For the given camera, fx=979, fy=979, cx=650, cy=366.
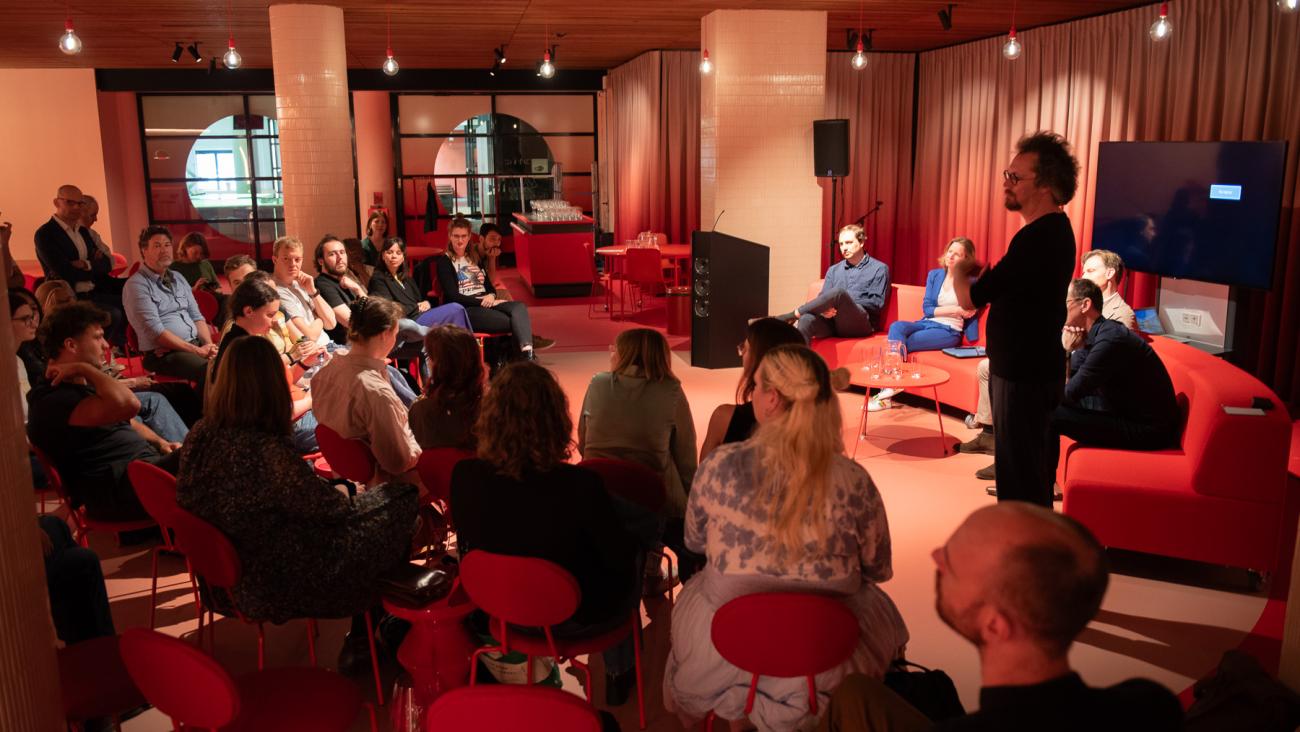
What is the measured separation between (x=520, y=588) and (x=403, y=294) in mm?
4834

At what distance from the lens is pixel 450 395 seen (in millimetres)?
3844

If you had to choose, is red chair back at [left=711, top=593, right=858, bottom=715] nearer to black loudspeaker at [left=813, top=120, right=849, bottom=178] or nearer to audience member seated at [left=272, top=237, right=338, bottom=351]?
audience member seated at [left=272, top=237, right=338, bottom=351]

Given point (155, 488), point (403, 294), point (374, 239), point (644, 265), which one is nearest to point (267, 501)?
point (155, 488)

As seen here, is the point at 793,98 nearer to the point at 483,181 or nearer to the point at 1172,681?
the point at 1172,681

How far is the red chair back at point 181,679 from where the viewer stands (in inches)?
81.9

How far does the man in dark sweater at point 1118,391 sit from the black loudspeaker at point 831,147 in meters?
3.79

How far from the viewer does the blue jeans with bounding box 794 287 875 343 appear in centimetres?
727

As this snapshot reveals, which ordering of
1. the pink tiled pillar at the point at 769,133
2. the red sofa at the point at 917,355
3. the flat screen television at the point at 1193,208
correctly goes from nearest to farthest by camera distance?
the flat screen television at the point at 1193,208 < the red sofa at the point at 917,355 < the pink tiled pillar at the point at 769,133

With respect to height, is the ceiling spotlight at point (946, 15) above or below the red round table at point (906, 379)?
above

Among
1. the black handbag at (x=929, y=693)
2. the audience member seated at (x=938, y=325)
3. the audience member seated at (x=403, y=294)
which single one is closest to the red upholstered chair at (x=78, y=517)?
the black handbag at (x=929, y=693)

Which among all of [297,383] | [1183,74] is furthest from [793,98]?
[297,383]

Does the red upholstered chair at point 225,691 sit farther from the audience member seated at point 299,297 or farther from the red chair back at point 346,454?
the audience member seated at point 299,297

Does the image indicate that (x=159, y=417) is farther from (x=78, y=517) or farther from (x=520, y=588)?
(x=520, y=588)

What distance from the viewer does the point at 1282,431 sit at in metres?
3.84
